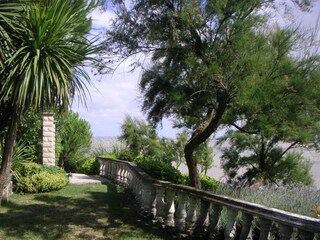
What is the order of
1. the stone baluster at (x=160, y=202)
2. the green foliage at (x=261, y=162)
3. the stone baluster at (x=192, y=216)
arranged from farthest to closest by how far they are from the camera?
1. the green foliage at (x=261, y=162)
2. the stone baluster at (x=160, y=202)
3. the stone baluster at (x=192, y=216)

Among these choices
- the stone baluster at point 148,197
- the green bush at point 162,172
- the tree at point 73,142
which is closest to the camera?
the stone baluster at point 148,197

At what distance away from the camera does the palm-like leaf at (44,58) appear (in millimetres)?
5500

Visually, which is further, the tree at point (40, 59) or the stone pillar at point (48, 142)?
the stone pillar at point (48, 142)

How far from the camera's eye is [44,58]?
18.8ft

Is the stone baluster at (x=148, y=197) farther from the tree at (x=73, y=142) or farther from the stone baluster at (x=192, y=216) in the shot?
the tree at (x=73, y=142)

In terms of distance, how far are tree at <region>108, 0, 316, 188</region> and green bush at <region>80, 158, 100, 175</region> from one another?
10576 mm

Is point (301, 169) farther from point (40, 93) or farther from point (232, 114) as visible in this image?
point (40, 93)

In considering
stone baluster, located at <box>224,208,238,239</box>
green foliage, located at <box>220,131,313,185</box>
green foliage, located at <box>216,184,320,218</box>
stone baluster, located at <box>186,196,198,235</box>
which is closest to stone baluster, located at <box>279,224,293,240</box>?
stone baluster, located at <box>224,208,238,239</box>

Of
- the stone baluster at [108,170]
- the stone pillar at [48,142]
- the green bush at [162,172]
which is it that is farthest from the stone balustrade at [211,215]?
the stone baluster at [108,170]

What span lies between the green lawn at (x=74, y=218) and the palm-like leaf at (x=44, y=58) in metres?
2.03

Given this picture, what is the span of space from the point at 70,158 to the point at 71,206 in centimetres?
1005

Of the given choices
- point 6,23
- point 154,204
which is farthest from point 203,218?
point 6,23

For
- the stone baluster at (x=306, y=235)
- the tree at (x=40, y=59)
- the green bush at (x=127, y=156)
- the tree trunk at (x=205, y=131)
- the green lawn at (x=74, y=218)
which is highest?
the tree at (x=40, y=59)

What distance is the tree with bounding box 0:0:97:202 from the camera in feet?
18.1
